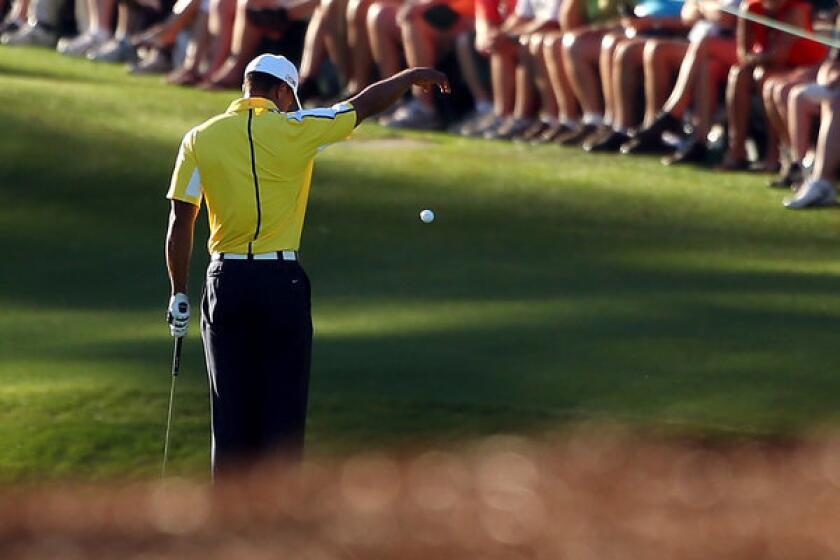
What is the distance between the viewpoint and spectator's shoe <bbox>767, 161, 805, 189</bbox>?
43.8ft

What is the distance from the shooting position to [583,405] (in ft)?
26.5

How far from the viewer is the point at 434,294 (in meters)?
10.7

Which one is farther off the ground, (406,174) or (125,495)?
(125,495)

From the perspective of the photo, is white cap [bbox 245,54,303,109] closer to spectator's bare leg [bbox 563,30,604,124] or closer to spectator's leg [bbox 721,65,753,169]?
spectator's leg [bbox 721,65,753,169]

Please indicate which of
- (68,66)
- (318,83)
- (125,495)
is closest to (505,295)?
(318,83)

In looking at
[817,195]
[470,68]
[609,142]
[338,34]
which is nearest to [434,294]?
[817,195]

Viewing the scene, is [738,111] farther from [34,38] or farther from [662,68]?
[34,38]

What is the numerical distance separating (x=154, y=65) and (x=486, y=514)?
17.5 meters

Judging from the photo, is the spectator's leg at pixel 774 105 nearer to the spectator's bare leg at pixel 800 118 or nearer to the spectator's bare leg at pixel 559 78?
the spectator's bare leg at pixel 800 118

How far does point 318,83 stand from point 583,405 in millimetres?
9713

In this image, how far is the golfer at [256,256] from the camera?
6227 millimetres

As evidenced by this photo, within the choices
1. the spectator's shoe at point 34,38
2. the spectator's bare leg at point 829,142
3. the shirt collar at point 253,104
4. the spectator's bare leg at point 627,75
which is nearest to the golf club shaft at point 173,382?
the shirt collar at point 253,104

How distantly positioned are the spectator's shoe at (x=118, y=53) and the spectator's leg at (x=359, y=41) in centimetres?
393

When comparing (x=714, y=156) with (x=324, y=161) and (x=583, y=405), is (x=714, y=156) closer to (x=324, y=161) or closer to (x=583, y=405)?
(x=324, y=161)
